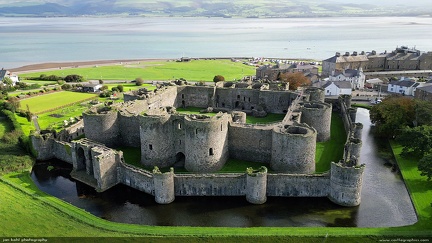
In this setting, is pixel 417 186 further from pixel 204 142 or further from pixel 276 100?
pixel 276 100

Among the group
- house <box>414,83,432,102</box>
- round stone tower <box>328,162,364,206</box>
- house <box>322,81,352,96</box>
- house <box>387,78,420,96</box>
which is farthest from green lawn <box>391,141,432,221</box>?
house <box>387,78,420,96</box>

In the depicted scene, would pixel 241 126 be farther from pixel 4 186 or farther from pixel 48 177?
pixel 4 186

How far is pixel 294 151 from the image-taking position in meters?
31.7

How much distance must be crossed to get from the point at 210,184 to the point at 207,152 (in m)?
3.56

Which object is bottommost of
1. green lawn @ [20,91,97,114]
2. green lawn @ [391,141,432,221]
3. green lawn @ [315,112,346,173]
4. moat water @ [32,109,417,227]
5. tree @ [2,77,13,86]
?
moat water @ [32,109,417,227]

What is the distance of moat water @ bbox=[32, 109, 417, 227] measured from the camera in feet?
88.4

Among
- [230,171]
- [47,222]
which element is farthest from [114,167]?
[230,171]

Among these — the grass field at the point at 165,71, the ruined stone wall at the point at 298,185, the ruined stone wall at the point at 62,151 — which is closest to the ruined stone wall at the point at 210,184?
the ruined stone wall at the point at 298,185

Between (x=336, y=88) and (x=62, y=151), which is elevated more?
(x=336, y=88)

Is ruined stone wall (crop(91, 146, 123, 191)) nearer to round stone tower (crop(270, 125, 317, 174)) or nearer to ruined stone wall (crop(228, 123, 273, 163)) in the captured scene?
ruined stone wall (crop(228, 123, 273, 163))

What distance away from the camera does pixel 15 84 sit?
74.9 meters

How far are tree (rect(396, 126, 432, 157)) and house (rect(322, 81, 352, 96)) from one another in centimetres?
2842

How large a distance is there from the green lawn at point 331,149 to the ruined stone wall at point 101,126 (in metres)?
21.2

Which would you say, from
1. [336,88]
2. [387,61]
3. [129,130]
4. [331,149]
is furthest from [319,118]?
[387,61]
